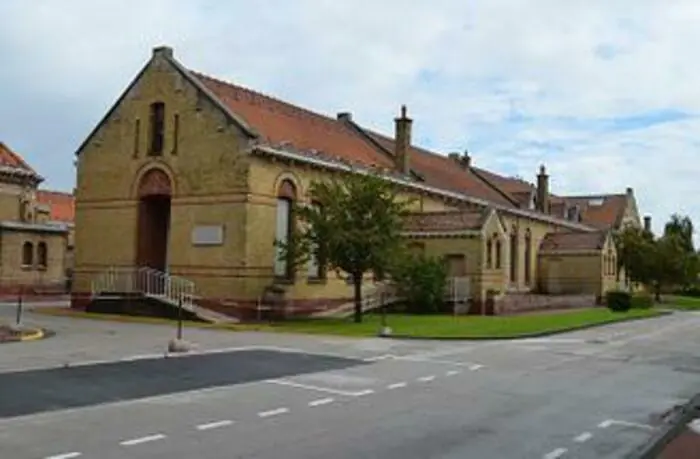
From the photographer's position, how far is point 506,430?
474 inches

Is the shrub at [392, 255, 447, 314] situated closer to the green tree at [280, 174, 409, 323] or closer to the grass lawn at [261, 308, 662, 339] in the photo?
the grass lawn at [261, 308, 662, 339]

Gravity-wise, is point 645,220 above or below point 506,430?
above

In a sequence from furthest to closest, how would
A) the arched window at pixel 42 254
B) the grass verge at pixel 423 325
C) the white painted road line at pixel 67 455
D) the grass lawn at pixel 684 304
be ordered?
1. the grass lawn at pixel 684 304
2. the arched window at pixel 42 254
3. the grass verge at pixel 423 325
4. the white painted road line at pixel 67 455

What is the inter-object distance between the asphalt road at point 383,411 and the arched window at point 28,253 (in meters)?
32.0

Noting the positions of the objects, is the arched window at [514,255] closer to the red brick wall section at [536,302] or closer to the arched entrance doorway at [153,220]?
the red brick wall section at [536,302]

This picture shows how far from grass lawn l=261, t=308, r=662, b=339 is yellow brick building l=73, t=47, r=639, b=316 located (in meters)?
3.19

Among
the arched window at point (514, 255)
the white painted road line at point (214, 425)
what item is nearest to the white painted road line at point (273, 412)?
the white painted road line at point (214, 425)

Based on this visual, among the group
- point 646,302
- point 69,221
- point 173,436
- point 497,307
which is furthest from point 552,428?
point 69,221

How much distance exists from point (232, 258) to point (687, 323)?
820 inches

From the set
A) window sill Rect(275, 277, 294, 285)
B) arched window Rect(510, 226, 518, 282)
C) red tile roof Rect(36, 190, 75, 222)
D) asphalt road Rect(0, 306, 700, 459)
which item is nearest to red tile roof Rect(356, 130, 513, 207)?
arched window Rect(510, 226, 518, 282)

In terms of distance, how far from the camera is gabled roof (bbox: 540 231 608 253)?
201 ft

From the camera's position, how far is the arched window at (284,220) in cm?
3703

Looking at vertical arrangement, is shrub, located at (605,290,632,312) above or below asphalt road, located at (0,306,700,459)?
above

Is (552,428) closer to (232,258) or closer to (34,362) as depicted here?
(34,362)
